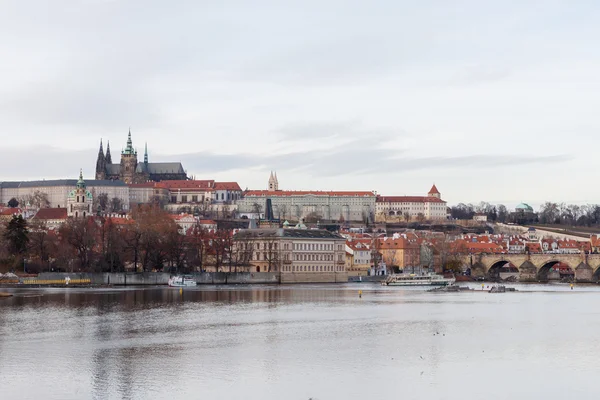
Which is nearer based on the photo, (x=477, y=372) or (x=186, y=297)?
(x=477, y=372)

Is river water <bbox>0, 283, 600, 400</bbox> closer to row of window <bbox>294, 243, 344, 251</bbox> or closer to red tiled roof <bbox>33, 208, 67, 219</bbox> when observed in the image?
row of window <bbox>294, 243, 344, 251</bbox>

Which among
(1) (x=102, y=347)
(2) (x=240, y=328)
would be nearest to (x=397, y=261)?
(2) (x=240, y=328)

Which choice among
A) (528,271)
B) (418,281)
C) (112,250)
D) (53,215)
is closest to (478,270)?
(528,271)

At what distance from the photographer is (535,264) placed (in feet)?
322

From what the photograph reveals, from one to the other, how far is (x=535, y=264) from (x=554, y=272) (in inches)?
499

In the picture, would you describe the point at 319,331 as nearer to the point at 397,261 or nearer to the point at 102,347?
the point at 102,347

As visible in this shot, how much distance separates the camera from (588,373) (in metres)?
27.2

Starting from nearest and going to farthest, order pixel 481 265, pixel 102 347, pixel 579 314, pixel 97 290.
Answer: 1. pixel 102 347
2. pixel 579 314
3. pixel 97 290
4. pixel 481 265

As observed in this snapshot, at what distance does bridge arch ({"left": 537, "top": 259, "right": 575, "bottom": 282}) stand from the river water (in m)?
46.4

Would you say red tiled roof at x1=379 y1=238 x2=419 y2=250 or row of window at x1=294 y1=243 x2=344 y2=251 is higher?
red tiled roof at x1=379 y1=238 x2=419 y2=250

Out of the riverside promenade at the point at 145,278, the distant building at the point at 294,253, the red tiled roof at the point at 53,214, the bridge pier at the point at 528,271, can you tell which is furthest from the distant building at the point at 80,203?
the bridge pier at the point at 528,271

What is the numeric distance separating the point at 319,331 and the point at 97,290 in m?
32.7

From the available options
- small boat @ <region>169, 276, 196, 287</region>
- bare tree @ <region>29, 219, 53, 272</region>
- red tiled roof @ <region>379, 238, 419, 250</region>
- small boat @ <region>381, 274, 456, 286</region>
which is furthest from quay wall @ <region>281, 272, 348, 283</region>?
bare tree @ <region>29, 219, 53, 272</region>

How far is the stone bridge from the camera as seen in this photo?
310ft
